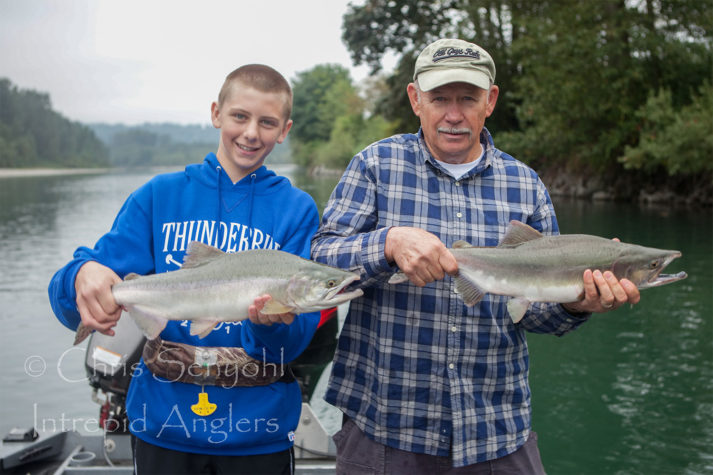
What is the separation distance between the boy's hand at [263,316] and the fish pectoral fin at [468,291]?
2.45 feet

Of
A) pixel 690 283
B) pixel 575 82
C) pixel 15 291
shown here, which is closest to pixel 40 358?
pixel 15 291

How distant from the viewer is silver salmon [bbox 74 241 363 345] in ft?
8.89

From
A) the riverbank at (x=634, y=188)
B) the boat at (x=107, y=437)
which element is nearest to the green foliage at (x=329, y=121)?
the riverbank at (x=634, y=188)

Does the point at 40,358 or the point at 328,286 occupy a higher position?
the point at 328,286

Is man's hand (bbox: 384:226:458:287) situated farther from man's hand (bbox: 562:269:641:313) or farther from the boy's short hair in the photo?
the boy's short hair

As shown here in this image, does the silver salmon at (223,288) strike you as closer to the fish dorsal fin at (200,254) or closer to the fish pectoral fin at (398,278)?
the fish dorsal fin at (200,254)

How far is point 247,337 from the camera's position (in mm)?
3141

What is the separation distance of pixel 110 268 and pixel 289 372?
3.34 feet

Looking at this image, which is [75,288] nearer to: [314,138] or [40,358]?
[40,358]

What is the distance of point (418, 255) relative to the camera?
254cm

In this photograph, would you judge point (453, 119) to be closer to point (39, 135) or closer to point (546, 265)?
point (546, 265)

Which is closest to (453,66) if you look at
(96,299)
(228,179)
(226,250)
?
(228,179)

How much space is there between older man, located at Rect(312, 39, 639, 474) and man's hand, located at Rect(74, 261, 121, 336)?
3.05ft

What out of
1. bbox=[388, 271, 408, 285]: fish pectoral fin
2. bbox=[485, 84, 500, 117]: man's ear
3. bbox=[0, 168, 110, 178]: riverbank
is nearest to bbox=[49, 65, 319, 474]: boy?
bbox=[388, 271, 408, 285]: fish pectoral fin
